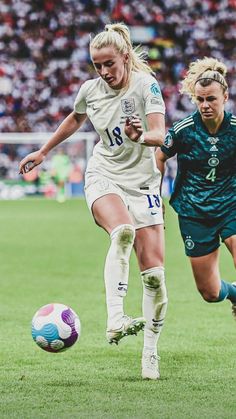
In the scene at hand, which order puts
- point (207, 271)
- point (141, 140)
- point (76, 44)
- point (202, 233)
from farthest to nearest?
point (76, 44) → point (207, 271) → point (202, 233) → point (141, 140)

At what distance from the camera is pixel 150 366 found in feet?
20.1

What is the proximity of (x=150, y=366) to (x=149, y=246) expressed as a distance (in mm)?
781

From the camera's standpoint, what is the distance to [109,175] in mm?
6375

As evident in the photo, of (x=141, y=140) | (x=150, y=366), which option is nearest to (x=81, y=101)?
(x=141, y=140)

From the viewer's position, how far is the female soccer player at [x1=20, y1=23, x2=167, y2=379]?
6.08 m

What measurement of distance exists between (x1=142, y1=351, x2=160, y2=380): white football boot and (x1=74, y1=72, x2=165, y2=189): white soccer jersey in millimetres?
1115

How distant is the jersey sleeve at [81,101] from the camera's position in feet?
21.5

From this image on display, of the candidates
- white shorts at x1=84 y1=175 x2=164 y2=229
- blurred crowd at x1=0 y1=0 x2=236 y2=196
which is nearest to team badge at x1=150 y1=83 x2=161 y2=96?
white shorts at x1=84 y1=175 x2=164 y2=229

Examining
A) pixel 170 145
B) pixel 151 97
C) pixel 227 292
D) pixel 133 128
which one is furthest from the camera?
pixel 227 292

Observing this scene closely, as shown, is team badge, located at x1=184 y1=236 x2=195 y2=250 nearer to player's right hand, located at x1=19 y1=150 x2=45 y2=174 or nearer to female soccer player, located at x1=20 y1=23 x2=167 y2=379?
female soccer player, located at x1=20 y1=23 x2=167 y2=379

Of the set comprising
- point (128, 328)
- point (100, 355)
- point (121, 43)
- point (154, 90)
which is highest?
point (121, 43)

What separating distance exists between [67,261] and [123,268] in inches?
333

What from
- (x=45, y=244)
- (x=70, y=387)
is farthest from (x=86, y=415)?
(x=45, y=244)

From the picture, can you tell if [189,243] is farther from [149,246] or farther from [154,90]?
[154,90]
